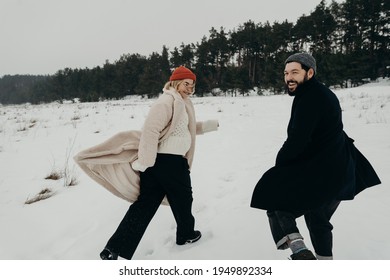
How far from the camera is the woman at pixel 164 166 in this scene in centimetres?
219

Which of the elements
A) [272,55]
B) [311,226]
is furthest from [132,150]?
[272,55]

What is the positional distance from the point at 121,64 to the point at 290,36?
1524 inches

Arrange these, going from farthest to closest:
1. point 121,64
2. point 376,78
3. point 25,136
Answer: point 121,64
point 376,78
point 25,136

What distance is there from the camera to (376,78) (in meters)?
31.5

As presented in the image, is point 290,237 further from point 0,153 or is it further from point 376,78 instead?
point 376,78

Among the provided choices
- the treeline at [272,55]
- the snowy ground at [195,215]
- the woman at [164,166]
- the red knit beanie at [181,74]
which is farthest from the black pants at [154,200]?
the treeline at [272,55]

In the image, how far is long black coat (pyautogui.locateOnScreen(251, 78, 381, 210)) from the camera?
166 cm

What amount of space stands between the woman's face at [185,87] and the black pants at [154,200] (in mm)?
609

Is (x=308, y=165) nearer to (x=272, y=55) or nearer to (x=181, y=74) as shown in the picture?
(x=181, y=74)

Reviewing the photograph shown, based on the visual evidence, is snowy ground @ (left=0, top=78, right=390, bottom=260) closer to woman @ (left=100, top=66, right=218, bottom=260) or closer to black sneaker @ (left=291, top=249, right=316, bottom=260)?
woman @ (left=100, top=66, right=218, bottom=260)

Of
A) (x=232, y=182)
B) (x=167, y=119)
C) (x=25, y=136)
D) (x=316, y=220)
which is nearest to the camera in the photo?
(x=316, y=220)

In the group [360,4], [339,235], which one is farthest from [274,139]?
[360,4]

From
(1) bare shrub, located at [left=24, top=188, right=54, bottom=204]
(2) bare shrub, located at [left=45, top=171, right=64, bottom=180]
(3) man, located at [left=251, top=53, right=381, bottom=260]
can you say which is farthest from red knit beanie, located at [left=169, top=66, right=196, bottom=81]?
(2) bare shrub, located at [left=45, top=171, right=64, bottom=180]

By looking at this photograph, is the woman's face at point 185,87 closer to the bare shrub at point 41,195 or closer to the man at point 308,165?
the man at point 308,165
